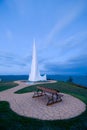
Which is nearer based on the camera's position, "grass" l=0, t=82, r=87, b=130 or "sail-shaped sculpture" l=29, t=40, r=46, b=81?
"grass" l=0, t=82, r=87, b=130

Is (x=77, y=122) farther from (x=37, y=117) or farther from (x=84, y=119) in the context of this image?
(x=37, y=117)

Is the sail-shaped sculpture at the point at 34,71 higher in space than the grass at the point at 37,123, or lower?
higher

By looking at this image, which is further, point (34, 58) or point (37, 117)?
point (34, 58)

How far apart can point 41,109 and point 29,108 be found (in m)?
0.73

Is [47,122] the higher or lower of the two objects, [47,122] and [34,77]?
the lower

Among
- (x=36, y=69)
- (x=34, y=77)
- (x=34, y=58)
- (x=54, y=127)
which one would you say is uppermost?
(x=34, y=58)

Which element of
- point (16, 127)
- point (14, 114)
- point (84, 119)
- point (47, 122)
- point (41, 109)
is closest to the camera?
point (16, 127)

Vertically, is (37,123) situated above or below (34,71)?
below

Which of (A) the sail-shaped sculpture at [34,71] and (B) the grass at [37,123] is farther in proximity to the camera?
(A) the sail-shaped sculpture at [34,71]

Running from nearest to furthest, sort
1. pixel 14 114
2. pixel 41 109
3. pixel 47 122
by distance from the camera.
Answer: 1. pixel 47 122
2. pixel 14 114
3. pixel 41 109

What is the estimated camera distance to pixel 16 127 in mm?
4785

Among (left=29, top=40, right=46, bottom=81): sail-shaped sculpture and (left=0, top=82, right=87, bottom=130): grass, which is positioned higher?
(left=29, top=40, right=46, bottom=81): sail-shaped sculpture

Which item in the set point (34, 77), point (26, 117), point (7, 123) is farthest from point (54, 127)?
point (34, 77)

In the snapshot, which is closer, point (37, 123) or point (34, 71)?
→ point (37, 123)
